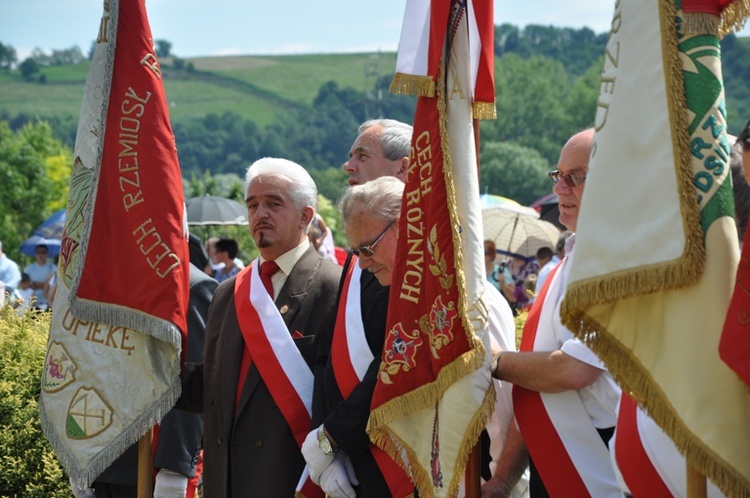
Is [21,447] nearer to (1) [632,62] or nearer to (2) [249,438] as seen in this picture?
(2) [249,438]

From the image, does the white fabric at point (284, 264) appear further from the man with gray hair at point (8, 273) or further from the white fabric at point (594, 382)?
the man with gray hair at point (8, 273)

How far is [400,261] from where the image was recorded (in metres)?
4.05

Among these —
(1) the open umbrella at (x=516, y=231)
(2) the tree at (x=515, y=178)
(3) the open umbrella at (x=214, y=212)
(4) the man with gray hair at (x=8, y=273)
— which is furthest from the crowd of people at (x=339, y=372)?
(2) the tree at (x=515, y=178)

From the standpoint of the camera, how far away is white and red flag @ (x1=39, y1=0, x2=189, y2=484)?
4777 mm

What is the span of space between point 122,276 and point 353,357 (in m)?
1.22

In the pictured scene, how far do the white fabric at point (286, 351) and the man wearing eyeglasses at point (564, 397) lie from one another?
0.98m

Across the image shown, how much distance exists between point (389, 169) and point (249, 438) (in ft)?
4.70

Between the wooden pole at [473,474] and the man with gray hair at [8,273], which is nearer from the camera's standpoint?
the wooden pole at [473,474]

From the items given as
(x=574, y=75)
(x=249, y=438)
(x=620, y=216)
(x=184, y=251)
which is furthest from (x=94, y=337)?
(x=574, y=75)

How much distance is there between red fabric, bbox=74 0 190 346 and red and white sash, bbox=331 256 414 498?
0.85 meters

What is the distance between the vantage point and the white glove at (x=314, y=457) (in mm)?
4148

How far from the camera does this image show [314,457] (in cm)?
416

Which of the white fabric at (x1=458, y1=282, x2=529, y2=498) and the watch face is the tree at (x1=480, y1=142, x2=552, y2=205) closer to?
the white fabric at (x1=458, y1=282, x2=529, y2=498)

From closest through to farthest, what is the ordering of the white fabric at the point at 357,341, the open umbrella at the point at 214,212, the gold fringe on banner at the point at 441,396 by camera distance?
the gold fringe on banner at the point at 441,396
the white fabric at the point at 357,341
the open umbrella at the point at 214,212
